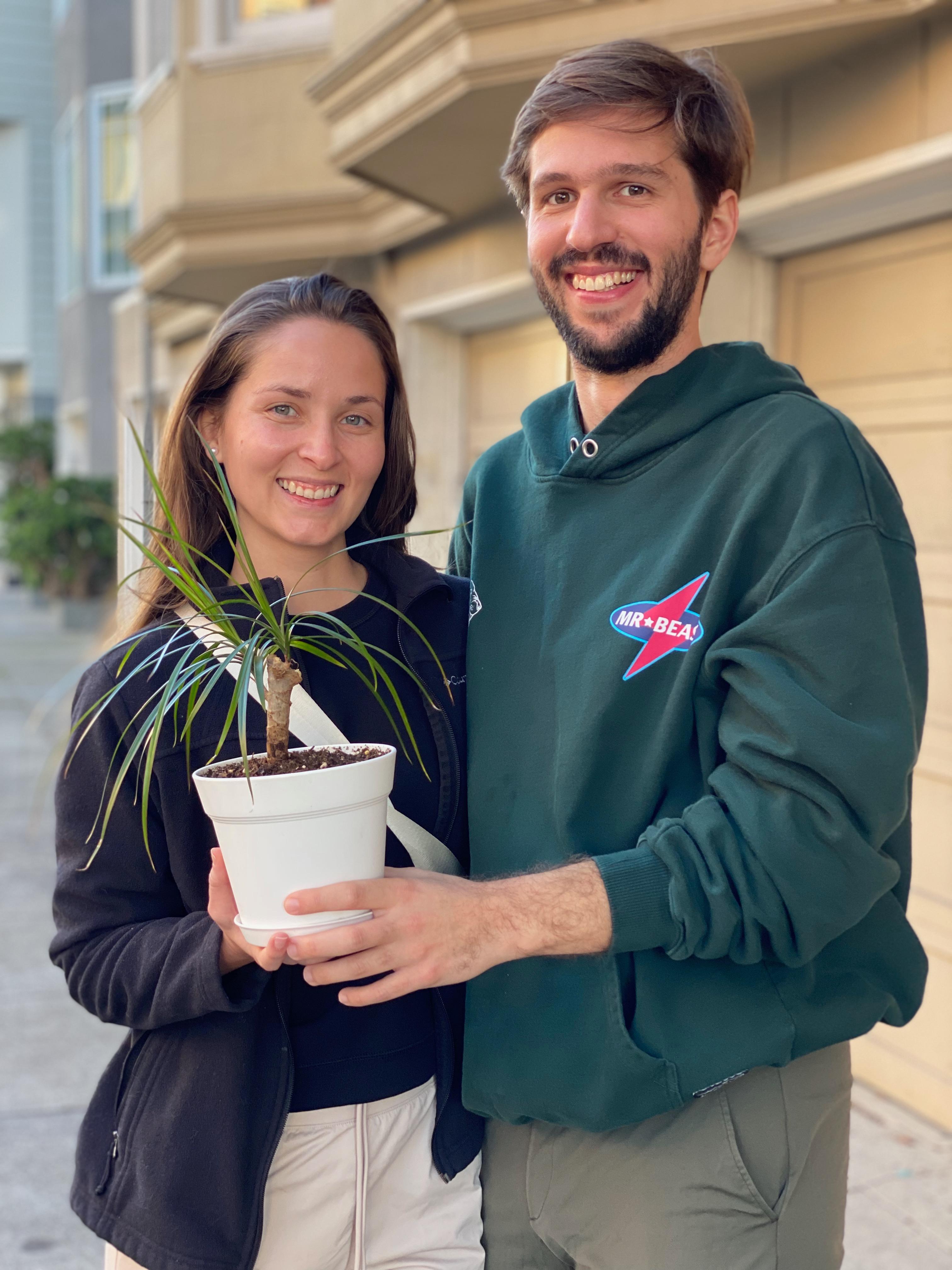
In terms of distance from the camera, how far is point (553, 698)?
1771 mm

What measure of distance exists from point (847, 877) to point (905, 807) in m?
0.13

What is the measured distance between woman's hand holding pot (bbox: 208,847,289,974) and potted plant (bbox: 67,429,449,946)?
2 centimetres

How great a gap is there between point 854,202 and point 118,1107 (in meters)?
3.36

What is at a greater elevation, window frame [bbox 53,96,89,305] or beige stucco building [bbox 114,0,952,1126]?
window frame [bbox 53,96,89,305]

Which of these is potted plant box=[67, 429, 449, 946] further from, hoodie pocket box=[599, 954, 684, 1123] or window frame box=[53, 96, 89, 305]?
window frame box=[53, 96, 89, 305]

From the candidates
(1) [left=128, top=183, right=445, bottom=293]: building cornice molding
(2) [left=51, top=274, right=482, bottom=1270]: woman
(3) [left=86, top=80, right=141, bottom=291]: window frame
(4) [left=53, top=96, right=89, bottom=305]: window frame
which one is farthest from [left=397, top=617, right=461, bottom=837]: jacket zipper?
(4) [left=53, top=96, right=89, bottom=305]: window frame

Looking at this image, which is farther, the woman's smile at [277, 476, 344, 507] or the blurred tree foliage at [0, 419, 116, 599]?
the blurred tree foliage at [0, 419, 116, 599]

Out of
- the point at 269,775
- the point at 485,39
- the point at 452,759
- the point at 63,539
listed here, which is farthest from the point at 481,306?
the point at 63,539

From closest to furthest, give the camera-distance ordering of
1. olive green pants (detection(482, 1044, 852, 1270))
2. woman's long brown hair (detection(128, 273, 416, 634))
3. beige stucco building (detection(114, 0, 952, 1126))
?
olive green pants (detection(482, 1044, 852, 1270))
woman's long brown hair (detection(128, 273, 416, 634))
beige stucco building (detection(114, 0, 952, 1126))

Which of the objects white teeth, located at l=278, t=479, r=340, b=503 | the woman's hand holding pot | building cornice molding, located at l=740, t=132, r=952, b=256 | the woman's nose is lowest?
the woman's hand holding pot

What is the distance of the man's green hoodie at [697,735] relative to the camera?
1.51 m

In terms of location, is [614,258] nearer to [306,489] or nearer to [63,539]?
[306,489]

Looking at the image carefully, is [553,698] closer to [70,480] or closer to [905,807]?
[905,807]

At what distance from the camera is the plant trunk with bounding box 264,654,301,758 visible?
1488 millimetres
